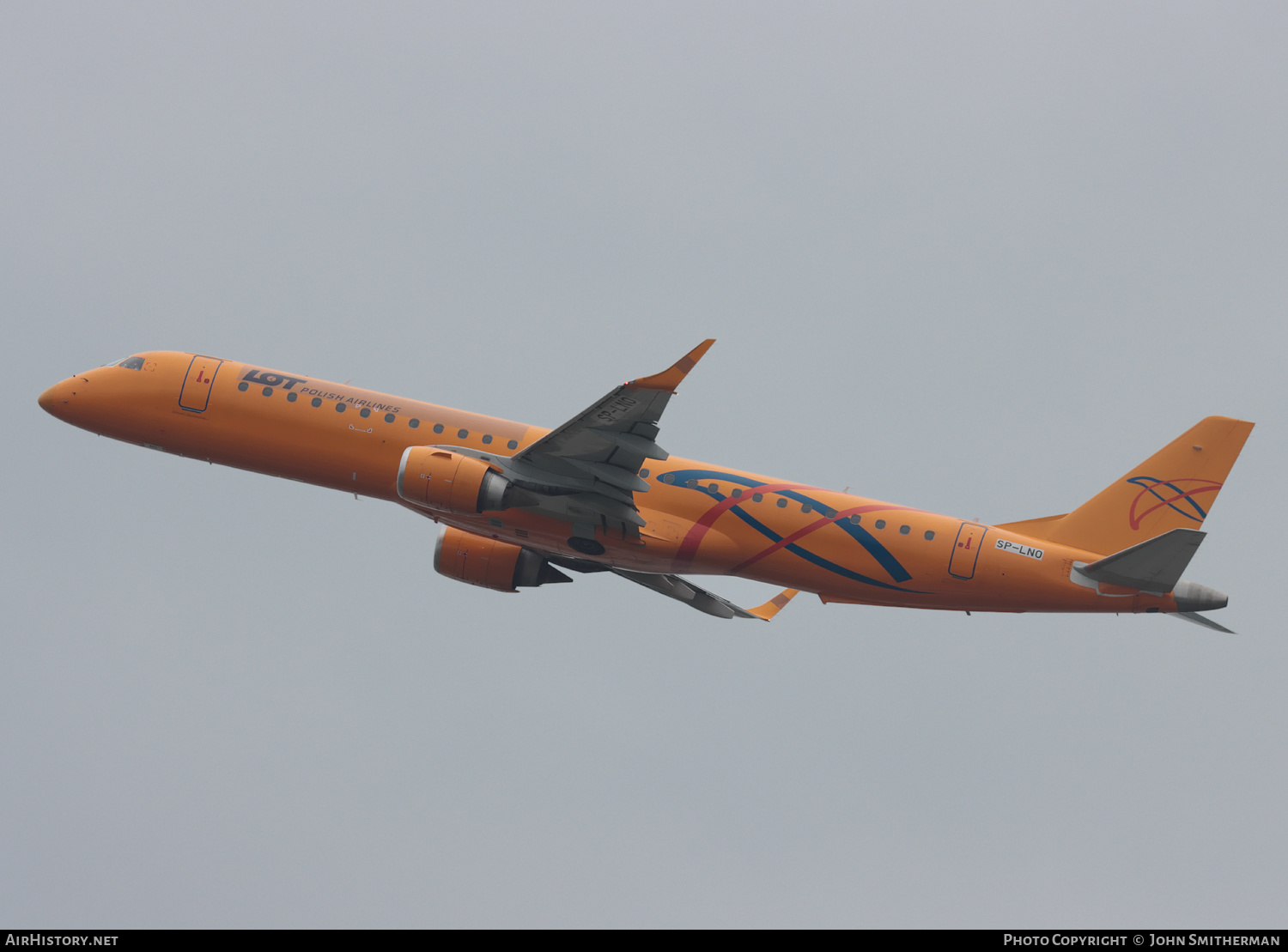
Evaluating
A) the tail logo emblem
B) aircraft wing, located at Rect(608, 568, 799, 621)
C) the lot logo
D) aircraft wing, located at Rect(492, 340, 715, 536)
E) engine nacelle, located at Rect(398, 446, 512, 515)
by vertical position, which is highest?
the lot logo

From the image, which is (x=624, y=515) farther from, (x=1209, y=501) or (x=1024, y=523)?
(x=1209, y=501)

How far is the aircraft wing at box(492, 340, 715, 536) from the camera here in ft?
104

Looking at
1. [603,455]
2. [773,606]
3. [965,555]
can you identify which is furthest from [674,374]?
[773,606]

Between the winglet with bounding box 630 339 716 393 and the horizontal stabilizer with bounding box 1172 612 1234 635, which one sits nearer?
the winglet with bounding box 630 339 716 393

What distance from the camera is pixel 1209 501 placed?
114ft

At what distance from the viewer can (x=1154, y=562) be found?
32.9 metres

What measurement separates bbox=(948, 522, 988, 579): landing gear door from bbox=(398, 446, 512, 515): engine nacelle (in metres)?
13.0

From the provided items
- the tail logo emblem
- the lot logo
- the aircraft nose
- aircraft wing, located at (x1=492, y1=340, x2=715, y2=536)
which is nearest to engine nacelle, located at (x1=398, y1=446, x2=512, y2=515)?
aircraft wing, located at (x1=492, y1=340, x2=715, y2=536)

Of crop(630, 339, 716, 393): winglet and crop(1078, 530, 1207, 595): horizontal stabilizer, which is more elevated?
crop(630, 339, 716, 393): winglet

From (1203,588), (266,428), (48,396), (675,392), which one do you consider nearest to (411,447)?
(266,428)

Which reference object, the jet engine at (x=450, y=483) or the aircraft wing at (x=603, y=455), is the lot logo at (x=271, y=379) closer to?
the jet engine at (x=450, y=483)

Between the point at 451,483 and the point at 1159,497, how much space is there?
20338 millimetres

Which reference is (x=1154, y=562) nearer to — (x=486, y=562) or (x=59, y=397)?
(x=486, y=562)

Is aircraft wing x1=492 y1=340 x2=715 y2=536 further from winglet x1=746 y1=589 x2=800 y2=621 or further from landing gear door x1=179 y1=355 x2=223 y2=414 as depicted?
landing gear door x1=179 y1=355 x2=223 y2=414
